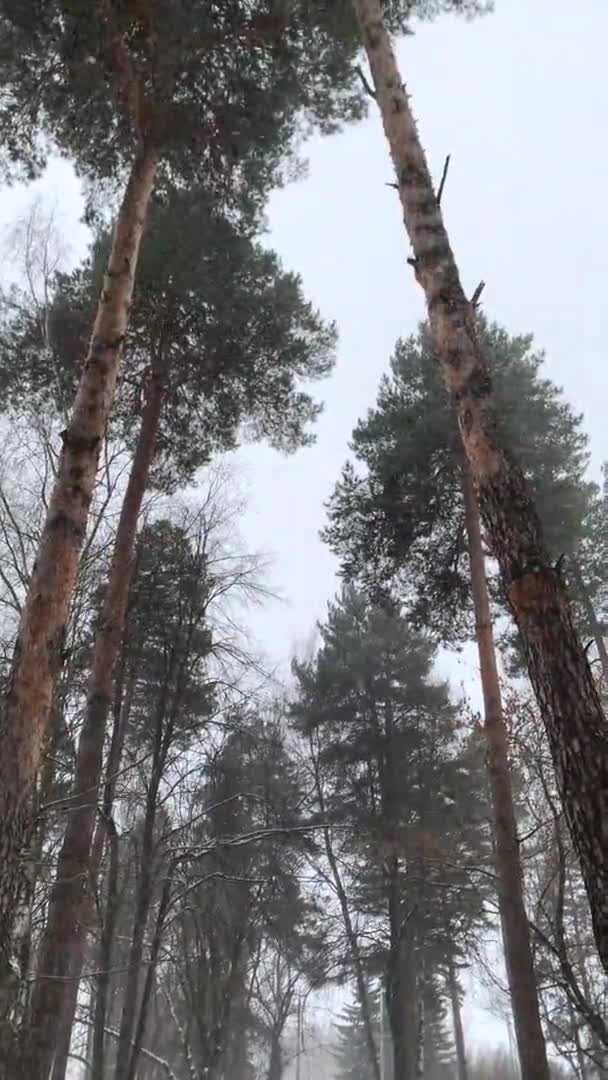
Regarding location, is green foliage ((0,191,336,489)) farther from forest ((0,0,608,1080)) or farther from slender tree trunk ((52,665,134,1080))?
slender tree trunk ((52,665,134,1080))

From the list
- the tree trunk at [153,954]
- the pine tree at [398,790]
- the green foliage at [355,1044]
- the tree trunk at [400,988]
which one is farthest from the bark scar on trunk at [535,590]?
the green foliage at [355,1044]

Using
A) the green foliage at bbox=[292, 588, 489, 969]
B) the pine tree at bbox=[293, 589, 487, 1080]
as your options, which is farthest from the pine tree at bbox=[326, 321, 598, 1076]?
the pine tree at bbox=[293, 589, 487, 1080]

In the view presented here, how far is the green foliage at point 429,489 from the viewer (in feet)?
34.7

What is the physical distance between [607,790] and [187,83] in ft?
24.9

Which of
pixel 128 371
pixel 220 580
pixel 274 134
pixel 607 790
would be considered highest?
pixel 274 134

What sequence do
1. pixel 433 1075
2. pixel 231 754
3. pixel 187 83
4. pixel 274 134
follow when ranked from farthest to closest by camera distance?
pixel 433 1075
pixel 231 754
pixel 274 134
pixel 187 83

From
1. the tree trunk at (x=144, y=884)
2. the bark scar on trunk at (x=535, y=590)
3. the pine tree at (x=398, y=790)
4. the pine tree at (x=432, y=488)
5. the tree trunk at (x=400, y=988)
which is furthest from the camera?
the pine tree at (x=398, y=790)

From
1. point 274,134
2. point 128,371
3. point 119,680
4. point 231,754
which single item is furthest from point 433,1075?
point 274,134

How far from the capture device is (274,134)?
8.37 meters

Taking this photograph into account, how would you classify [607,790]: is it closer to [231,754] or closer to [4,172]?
[4,172]

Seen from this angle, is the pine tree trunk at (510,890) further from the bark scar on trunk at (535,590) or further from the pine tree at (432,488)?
the bark scar on trunk at (535,590)

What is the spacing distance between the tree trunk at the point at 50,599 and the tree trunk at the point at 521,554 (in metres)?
2.16

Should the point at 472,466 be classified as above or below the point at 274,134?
below

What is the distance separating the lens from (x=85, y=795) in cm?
589
